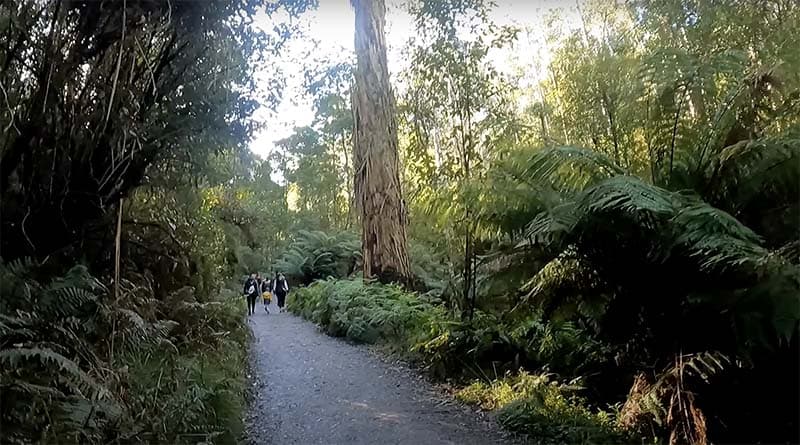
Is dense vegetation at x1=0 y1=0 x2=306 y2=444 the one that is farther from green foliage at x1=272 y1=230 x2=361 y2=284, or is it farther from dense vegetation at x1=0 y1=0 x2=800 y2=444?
green foliage at x1=272 y1=230 x2=361 y2=284

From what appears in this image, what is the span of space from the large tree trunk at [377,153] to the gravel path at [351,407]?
106 inches

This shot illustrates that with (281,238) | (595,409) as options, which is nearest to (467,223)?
(595,409)

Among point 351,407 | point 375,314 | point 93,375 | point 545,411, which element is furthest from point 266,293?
point 93,375

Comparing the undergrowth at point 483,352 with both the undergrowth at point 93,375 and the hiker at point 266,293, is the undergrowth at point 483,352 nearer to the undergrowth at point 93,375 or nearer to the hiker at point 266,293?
the undergrowth at point 93,375

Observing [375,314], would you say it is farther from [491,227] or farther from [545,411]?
[545,411]

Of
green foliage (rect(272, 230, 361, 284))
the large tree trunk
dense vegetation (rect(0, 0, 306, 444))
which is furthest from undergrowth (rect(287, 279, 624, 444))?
green foliage (rect(272, 230, 361, 284))

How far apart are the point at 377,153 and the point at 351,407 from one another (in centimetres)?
534

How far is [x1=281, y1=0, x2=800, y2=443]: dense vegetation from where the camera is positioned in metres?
3.38

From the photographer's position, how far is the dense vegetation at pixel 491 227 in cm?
326

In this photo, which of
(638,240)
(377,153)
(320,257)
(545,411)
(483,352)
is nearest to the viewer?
(638,240)

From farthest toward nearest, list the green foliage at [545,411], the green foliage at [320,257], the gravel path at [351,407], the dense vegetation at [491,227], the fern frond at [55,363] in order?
1. the green foliage at [320,257]
2. the gravel path at [351,407]
3. the green foliage at [545,411]
4. the dense vegetation at [491,227]
5. the fern frond at [55,363]

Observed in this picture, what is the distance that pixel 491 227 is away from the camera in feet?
15.1

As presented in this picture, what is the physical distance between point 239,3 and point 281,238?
2172 cm

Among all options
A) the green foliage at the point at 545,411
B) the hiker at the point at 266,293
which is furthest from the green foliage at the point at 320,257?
the green foliage at the point at 545,411
